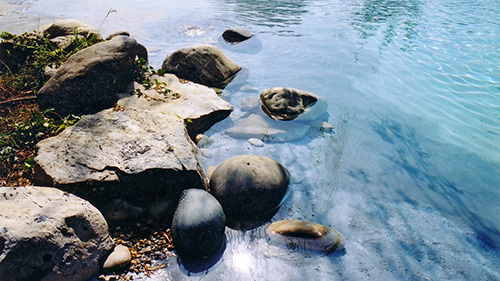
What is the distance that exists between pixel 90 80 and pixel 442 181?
5.06m

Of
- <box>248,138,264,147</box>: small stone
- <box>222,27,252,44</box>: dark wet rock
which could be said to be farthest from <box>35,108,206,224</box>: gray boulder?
<box>222,27,252,44</box>: dark wet rock

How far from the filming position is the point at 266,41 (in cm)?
920

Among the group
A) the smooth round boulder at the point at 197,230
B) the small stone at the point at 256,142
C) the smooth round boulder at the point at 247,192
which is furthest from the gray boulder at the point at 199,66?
the smooth round boulder at the point at 197,230

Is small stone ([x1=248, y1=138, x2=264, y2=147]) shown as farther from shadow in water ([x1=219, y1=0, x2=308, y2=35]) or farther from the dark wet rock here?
shadow in water ([x1=219, y1=0, x2=308, y2=35])

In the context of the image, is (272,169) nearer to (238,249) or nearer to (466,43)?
(238,249)

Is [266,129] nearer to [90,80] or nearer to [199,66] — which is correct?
[199,66]

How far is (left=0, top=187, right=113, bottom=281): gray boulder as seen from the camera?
237cm

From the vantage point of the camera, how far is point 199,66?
638cm

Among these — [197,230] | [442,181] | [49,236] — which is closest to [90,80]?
[49,236]

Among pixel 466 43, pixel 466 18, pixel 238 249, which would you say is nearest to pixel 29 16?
pixel 238 249

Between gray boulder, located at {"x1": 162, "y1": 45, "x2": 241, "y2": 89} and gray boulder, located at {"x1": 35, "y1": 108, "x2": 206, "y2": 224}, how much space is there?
2.75m

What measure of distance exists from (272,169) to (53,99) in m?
3.15

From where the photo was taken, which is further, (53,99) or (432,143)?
(432,143)

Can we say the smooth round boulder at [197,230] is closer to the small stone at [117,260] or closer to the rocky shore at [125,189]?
the rocky shore at [125,189]
